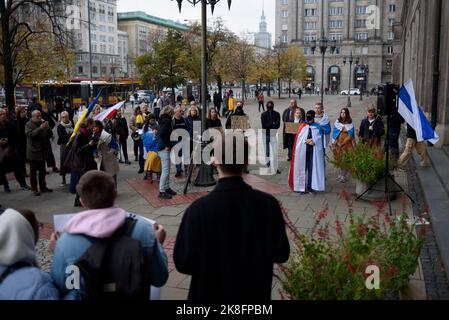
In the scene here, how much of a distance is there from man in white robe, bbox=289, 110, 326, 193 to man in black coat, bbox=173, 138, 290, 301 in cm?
761

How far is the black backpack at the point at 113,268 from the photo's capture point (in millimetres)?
2828

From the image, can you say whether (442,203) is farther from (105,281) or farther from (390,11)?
(390,11)

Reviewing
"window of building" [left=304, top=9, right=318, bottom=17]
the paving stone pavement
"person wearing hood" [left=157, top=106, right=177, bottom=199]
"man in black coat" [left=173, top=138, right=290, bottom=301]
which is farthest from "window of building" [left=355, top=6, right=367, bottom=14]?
"man in black coat" [left=173, top=138, right=290, bottom=301]

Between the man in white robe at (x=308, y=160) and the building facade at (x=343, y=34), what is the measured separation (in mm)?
94559

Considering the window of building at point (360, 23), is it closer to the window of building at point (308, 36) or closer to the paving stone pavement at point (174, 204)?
the window of building at point (308, 36)

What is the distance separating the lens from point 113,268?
2877 mm

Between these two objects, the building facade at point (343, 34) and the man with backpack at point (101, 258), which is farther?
the building facade at point (343, 34)

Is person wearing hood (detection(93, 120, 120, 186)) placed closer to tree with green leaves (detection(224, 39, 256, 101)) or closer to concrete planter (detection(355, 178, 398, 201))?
concrete planter (detection(355, 178, 398, 201))

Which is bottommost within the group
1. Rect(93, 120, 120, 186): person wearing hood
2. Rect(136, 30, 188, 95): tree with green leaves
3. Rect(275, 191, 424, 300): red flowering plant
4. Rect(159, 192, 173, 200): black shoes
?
Rect(159, 192, 173, 200): black shoes

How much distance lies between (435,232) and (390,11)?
110290mm

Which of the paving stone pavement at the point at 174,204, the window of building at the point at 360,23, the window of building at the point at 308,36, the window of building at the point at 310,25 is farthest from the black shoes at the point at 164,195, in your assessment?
the window of building at the point at 310,25

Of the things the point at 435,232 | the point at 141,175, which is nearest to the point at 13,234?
the point at 435,232

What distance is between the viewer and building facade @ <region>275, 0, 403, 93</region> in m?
107
